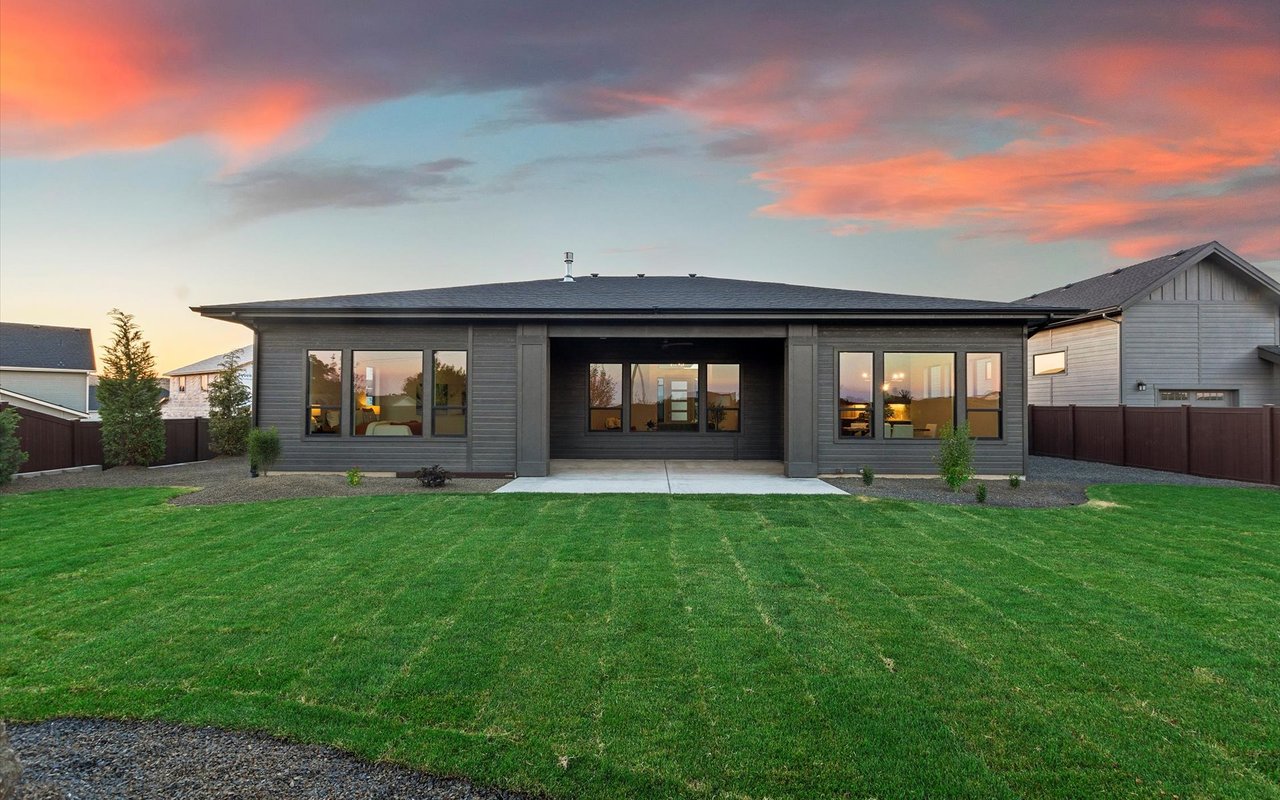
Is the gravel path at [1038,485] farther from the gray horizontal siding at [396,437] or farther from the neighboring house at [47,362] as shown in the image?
the neighboring house at [47,362]

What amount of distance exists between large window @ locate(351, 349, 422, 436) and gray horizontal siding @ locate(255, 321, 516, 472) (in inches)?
7.5

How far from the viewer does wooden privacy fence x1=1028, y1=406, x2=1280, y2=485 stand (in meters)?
10.5

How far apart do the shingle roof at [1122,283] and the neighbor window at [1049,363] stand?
169 cm

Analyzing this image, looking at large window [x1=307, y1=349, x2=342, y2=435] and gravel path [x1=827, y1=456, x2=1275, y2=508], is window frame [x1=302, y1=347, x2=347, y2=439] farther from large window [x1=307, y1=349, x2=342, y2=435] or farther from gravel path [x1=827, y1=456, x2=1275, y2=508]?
gravel path [x1=827, y1=456, x2=1275, y2=508]

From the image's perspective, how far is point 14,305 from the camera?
73.9 ft

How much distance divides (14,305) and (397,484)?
25560 mm

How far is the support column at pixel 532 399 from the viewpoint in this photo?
1066 cm

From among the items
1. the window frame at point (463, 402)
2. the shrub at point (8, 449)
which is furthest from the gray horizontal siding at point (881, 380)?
the shrub at point (8, 449)

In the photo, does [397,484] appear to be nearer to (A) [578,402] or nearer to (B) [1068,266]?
(A) [578,402]

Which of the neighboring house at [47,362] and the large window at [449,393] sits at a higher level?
the neighboring house at [47,362]

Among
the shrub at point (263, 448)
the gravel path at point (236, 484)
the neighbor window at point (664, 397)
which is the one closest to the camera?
the gravel path at point (236, 484)

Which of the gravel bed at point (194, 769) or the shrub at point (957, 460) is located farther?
the shrub at point (957, 460)

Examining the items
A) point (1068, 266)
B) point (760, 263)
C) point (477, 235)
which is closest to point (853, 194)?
point (760, 263)

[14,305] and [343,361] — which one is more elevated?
[14,305]
